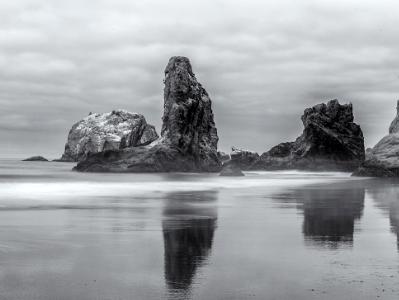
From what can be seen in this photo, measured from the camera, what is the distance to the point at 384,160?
69.8 m

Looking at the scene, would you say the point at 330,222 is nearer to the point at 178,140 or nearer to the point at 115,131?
the point at 178,140

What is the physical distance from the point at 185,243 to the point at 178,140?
314 feet

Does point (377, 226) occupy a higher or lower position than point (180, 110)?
lower

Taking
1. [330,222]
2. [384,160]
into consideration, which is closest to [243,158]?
[384,160]

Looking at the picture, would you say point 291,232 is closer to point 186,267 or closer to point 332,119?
point 186,267

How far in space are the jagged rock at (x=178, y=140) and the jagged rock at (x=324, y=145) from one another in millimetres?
19157

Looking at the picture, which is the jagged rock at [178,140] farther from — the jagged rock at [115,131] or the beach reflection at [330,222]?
the beach reflection at [330,222]

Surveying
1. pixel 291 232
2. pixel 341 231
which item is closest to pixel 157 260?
pixel 291 232

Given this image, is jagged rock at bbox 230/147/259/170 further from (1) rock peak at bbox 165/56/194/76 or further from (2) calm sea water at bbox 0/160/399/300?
(2) calm sea water at bbox 0/160/399/300

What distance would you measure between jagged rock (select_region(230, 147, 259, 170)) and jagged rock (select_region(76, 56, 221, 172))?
15.0m

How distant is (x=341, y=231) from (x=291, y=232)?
150 cm

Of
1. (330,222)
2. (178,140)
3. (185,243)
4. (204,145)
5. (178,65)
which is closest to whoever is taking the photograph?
(185,243)

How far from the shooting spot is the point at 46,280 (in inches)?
409

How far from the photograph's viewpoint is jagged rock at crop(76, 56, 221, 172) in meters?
104
